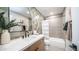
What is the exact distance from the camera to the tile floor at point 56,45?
43.6 inches

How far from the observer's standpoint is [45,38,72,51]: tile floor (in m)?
1.11

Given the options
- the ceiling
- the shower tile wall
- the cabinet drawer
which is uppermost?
the ceiling

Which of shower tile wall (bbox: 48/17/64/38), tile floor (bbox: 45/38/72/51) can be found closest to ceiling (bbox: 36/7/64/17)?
shower tile wall (bbox: 48/17/64/38)

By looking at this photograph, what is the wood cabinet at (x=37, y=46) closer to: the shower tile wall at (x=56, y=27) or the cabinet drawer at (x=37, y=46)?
the cabinet drawer at (x=37, y=46)

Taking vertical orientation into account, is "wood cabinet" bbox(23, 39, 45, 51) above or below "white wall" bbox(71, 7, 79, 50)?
below

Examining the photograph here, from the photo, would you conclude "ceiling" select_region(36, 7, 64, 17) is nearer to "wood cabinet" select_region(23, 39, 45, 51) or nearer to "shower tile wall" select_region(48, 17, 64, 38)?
"shower tile wall" select_region(48, 17, 64, 38)

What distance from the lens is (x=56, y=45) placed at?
114 centimetres

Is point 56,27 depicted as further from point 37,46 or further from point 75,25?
point 37,46

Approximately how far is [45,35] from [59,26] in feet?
0.86

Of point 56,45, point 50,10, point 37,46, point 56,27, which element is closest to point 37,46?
point 37,46

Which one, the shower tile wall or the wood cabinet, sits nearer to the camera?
the wood cabinet

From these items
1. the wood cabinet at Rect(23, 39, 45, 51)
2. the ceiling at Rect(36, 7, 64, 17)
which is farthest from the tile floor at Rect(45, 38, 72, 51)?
the ceiling at Rect(36, 7, 64, 17)
